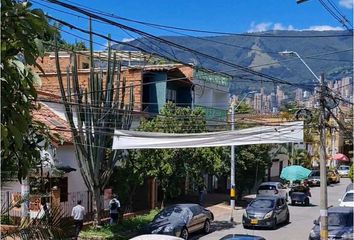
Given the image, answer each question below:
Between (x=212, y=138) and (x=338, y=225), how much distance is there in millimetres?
7294

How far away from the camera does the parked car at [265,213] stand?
26.9m

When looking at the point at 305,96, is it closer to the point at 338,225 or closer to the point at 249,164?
the point at 338,225

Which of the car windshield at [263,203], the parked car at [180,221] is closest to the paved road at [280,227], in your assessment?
the parked car at [180,221]

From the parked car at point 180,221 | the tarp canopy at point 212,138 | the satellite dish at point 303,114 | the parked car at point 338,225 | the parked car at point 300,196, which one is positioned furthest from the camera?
the parked car at point 300,196

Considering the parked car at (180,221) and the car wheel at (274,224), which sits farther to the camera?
the car wheel at (274,224)

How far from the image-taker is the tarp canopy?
17547 millimetres

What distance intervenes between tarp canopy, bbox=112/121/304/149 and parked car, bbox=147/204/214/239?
4.96 metres

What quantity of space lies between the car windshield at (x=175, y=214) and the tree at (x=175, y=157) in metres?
2.62

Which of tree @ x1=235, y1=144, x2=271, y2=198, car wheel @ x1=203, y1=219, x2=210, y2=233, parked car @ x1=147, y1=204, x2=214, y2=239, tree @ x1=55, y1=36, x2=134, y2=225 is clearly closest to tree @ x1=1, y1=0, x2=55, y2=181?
tree @ x1=55, y1=36, x2=134, y2=225

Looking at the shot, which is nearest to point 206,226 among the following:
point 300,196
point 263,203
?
point 263,203

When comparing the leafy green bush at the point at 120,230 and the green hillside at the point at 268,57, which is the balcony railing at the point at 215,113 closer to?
the green hillside at the point at 268,57

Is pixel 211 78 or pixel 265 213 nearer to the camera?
pixel 265 213

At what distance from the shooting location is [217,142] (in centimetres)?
1755

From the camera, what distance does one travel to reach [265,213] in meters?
27.1
